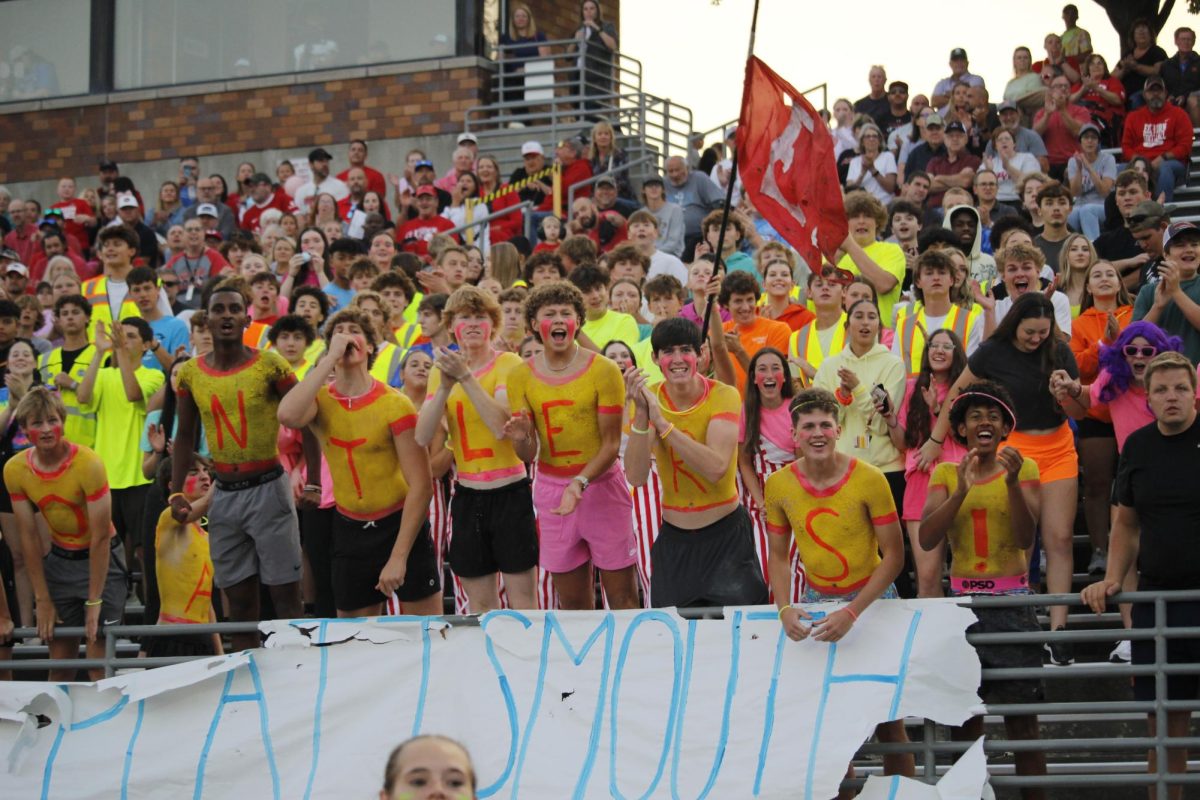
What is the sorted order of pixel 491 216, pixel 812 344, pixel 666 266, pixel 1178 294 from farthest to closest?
pixel 491 216, pixel 666 266, pixel 812 344, pixel 1178 294

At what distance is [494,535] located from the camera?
8.62 meters

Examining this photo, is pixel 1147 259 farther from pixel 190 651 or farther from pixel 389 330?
pixel 190 651

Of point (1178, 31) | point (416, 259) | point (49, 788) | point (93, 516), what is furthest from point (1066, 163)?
point (49, 788)

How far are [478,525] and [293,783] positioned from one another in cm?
165

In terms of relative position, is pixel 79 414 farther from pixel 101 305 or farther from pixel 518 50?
pixel 518 50

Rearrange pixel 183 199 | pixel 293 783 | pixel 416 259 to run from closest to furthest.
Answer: pixel 293 783 < pixel 416 259 < pixel 183 199

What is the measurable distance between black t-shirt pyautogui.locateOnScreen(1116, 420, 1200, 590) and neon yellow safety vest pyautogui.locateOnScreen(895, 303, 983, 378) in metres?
2.39

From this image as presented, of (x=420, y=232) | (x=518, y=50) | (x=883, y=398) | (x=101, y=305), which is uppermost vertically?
(x=518, y=50)

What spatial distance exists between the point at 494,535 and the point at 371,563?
66 cm

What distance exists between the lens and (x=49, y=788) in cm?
783

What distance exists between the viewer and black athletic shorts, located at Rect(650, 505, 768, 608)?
321 inches

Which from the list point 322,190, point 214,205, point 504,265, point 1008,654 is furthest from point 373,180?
point 1008,654

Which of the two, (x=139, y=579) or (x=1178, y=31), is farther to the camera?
(x=1178, y=31)

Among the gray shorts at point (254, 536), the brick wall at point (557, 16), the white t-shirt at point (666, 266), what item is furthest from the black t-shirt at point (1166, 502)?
the brick wall at point (557, 16)
